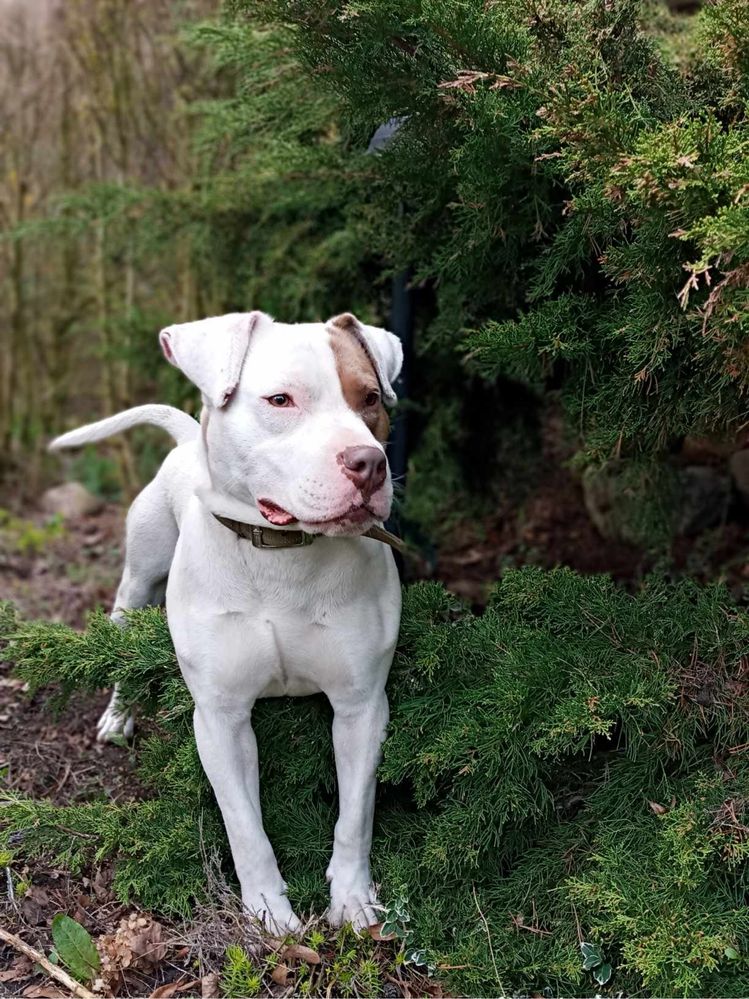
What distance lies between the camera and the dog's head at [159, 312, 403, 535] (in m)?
2.19

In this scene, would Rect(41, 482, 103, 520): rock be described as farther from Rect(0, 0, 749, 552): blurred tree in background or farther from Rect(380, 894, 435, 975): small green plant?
Rect(380, 894, 435, 975): small green plant

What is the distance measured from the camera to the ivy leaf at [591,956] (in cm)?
232

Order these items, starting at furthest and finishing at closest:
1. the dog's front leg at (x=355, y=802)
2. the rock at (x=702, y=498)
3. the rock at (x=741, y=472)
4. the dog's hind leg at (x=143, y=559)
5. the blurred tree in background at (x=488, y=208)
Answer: the rock at (x=702, y=498) → the rock at (x=741, y=472) → the dog's hind leg at (x=143, y=559) → the dog's front leg at (x=355, y=802) → the blurred tree in background at (x=488, y=208)

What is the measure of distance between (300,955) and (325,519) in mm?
1187

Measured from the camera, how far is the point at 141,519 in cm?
331

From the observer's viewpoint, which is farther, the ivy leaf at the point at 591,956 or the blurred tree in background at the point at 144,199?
the blurred tree in background at the point at 144,199

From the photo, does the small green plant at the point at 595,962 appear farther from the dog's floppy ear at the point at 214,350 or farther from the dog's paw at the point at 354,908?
the dog's floppy ear at the point at 214,350

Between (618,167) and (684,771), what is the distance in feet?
4.99

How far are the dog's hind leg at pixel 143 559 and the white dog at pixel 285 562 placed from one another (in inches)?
19.7

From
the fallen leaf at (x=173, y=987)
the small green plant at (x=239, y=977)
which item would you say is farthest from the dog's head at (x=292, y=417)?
the fallen leaf at (x=173, y=987)

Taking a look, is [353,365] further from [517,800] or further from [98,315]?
[98,315]

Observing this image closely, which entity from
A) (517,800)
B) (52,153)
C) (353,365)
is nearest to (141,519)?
(353,365)

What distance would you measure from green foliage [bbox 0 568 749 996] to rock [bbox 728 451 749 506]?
239 cm

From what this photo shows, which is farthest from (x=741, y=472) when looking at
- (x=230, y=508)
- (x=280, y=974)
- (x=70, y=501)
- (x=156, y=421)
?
(x=70, y=501)
